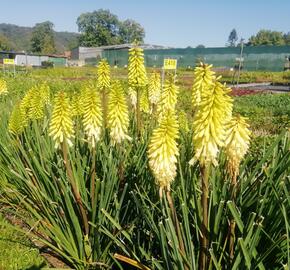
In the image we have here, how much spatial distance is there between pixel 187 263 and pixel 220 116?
961 millimetres

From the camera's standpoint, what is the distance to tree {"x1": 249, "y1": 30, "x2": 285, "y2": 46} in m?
118

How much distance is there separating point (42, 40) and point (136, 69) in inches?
5563

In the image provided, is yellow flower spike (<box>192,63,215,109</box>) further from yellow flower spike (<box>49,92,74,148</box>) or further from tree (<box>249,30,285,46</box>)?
tree (<box>249,30,285,46</box>)

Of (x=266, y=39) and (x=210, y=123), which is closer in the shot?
(x=210, y=123)

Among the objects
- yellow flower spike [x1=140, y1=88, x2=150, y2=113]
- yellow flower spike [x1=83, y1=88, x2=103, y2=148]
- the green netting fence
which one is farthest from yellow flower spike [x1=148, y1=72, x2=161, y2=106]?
the green netting fence

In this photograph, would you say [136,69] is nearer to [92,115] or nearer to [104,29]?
[92,115]

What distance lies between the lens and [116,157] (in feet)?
11.3

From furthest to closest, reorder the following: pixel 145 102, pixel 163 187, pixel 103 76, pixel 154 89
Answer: pixel 145 102 < pixel 154 89 < pixel 103 76 < pixel 163 187

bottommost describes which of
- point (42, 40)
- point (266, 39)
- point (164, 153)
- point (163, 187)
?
point (163, 187)

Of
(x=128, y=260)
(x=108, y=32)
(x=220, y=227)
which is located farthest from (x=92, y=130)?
(x=108, y=32)

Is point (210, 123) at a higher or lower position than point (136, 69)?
lower

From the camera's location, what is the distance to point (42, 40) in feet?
448

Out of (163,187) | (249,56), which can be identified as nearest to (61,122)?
(163,187)

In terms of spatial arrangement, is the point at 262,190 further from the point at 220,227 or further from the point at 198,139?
the point at 198,139
